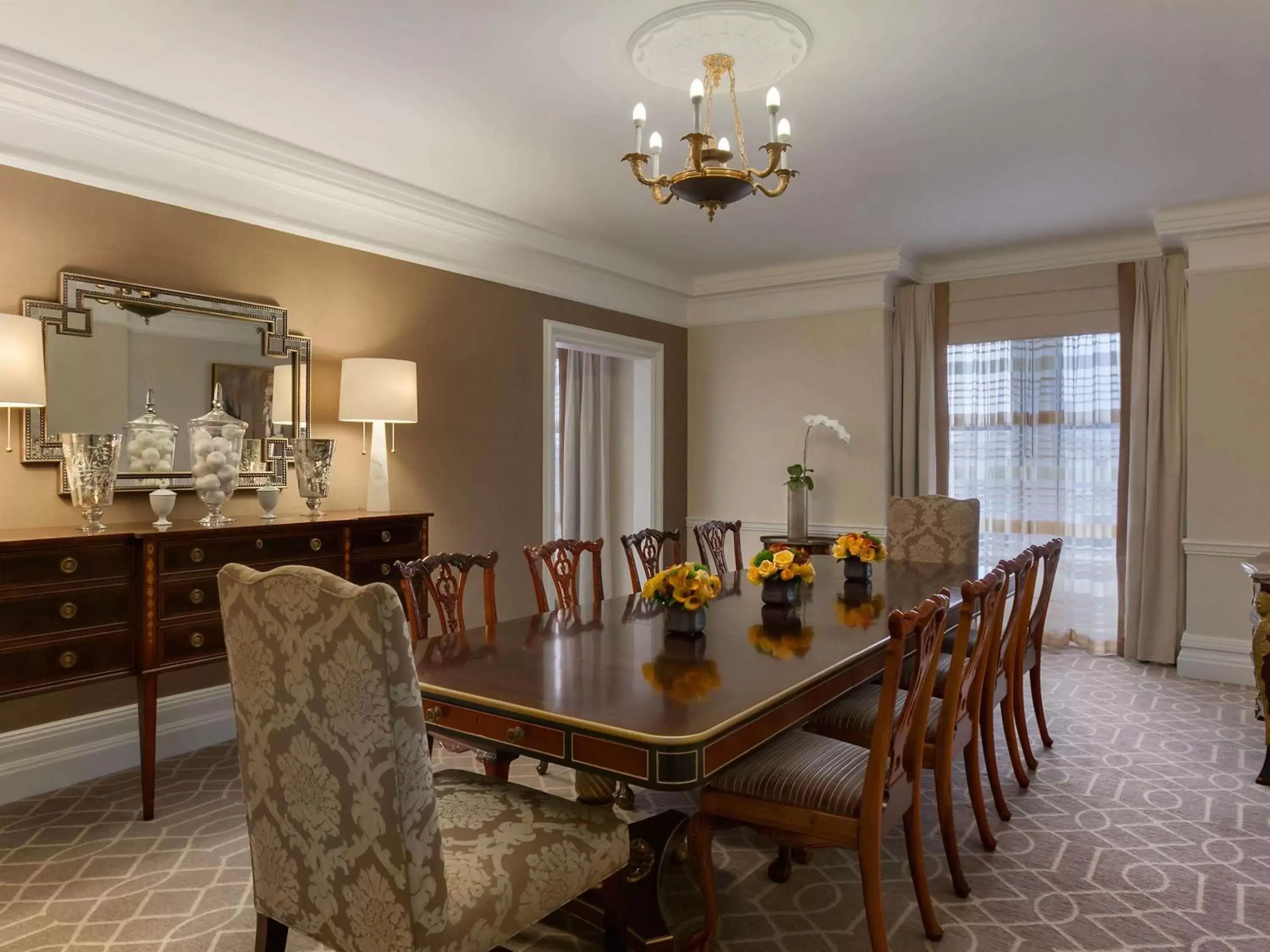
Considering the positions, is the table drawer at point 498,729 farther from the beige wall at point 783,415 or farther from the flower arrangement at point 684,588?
the beige wall at point 783,415

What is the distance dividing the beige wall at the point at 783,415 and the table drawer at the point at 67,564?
4379 millimetres

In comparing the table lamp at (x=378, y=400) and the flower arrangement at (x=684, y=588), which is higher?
the table lamp at (x=378, y=400)

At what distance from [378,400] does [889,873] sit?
9.54 ft

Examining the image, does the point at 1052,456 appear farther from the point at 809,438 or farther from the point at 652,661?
the point at 652,661

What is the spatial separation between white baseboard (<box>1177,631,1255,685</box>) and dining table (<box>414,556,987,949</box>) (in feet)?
9.71

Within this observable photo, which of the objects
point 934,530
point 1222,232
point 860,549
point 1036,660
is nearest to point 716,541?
point 860,549

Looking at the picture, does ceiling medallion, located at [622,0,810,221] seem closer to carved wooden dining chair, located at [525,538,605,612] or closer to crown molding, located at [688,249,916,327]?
carved wooden dining chair, located at [525,538,605,612]

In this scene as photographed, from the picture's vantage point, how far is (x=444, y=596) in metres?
2.82

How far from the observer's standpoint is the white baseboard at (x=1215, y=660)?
4.82m

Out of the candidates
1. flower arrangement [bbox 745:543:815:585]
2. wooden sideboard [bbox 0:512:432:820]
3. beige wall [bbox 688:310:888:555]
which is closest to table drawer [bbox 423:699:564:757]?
wooden sideboard [bbox 0:512:432:820]

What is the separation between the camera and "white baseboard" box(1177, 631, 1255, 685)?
482 cm

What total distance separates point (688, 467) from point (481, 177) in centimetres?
318

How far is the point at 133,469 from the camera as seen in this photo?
11.4ft

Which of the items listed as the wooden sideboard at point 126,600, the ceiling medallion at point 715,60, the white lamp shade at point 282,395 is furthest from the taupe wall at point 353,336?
the ceiling medallion at point 715,60
